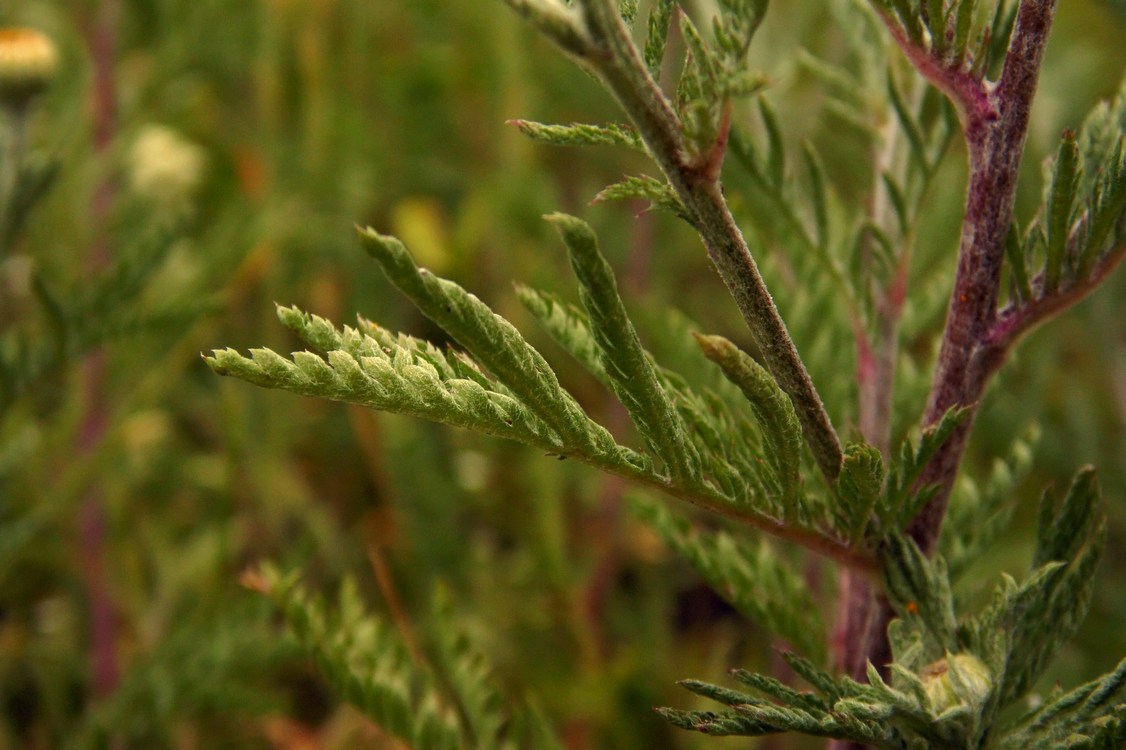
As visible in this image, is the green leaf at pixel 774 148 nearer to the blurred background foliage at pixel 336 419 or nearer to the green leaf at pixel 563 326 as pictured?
the green leaf at pixel 563 326

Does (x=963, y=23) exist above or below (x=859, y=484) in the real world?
above

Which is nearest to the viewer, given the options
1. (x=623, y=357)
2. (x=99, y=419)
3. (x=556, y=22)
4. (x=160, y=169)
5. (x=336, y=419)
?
(x=556, y=22)

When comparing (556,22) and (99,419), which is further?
(99,419)

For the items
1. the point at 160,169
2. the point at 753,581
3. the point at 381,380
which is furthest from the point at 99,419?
the point at 381,380

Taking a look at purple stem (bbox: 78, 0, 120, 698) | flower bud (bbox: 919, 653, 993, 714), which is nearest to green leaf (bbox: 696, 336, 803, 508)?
flower bud (bbox: 919, 653, 993, 714)

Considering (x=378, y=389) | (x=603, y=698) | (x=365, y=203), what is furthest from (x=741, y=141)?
(x=365, y=203)

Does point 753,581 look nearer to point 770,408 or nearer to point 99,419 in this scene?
point 770,408
